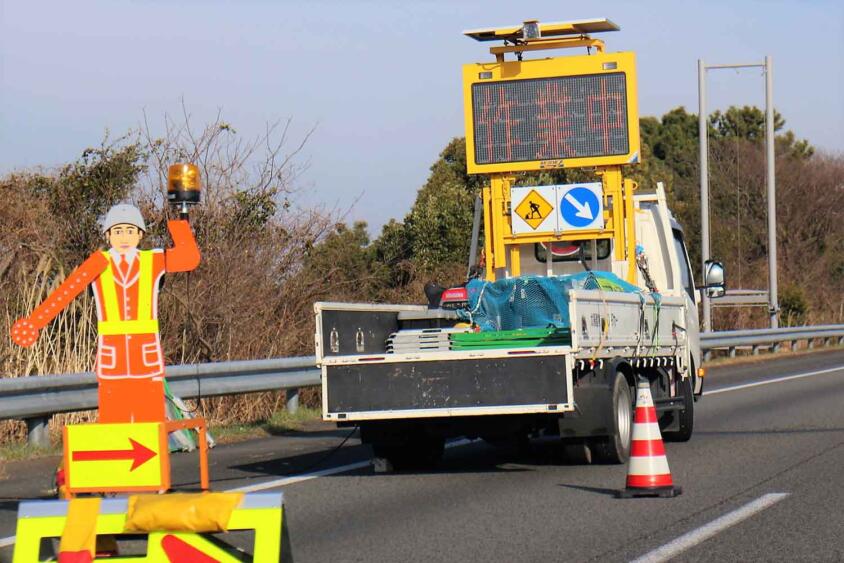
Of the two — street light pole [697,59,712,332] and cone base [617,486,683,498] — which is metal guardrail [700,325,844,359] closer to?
street light pole [697,59,712,332]

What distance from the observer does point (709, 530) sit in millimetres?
8078

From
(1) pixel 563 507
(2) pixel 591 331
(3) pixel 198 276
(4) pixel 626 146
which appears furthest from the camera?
(3) pixel 198 276

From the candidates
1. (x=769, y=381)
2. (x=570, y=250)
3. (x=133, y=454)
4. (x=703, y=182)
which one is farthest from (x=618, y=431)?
(x=703, y=182)

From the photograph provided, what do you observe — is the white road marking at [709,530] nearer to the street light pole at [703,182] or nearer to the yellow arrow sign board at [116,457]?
the yellow arrow sign board at [116,457]

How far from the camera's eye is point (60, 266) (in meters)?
14.4

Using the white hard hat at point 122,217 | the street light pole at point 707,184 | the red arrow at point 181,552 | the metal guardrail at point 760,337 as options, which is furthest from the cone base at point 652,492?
the street light pole at point 707,184

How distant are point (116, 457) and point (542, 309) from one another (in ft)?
18.3

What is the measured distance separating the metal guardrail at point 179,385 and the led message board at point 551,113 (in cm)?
319

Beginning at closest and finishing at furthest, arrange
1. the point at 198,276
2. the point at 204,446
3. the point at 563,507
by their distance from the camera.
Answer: the point at 204,446 → the point at 563,507 → the point at 198,276

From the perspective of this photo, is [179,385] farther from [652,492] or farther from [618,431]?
[652,492]

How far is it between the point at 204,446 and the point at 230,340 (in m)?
9.77

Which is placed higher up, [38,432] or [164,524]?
[164,524]

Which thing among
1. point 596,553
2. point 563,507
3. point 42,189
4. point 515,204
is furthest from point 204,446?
point 42,189

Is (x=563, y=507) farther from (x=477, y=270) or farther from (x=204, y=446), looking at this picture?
(x=477, y=270)
